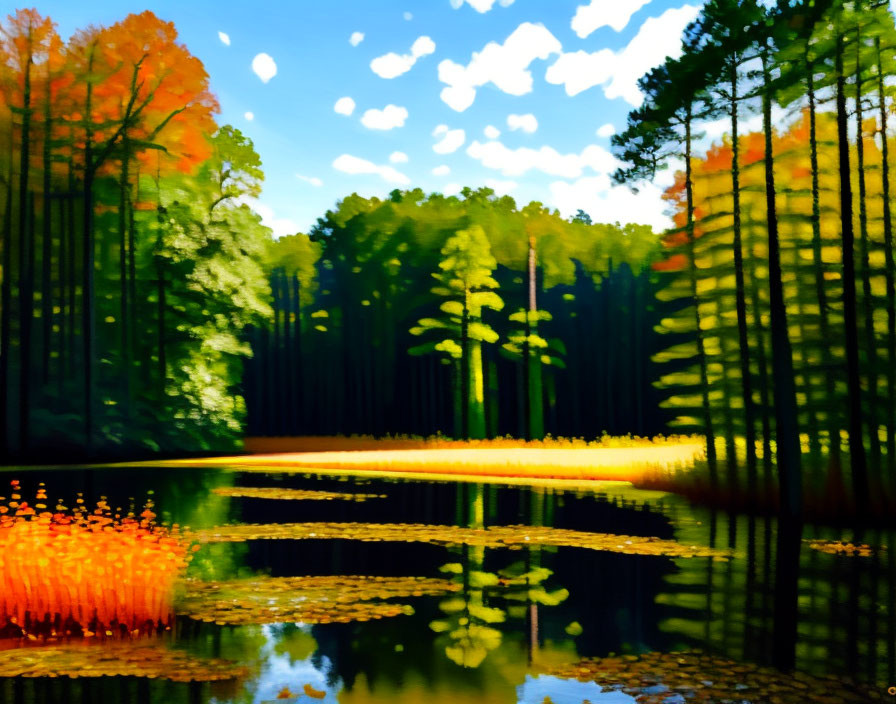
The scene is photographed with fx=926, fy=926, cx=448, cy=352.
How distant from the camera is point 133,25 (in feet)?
114

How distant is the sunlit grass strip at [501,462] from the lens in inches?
1101

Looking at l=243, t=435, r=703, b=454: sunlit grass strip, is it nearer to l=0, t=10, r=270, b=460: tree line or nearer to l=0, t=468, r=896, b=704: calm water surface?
l=0, t=10, r=270, b=460: tree line

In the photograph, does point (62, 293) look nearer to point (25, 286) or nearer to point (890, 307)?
point (25, 286)

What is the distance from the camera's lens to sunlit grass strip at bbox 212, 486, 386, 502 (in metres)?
20.9

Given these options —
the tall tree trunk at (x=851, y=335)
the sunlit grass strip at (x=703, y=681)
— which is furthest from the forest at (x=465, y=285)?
the sunlit grass strip at (x=703, y=681)

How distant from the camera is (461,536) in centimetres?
1491

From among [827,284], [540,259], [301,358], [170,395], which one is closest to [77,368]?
Answer: [170,395]

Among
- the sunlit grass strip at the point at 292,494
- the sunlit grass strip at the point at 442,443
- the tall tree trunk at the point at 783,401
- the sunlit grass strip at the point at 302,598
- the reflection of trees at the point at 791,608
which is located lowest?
the reflection of trees at the point at 791,608

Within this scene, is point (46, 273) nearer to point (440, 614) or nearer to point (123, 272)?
point (123, 272)

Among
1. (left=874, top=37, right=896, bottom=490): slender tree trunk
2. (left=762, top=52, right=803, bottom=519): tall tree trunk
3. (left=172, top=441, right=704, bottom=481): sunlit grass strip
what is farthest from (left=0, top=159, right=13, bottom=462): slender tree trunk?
(left=874, top=37, right=896, bottom=490): slender tree trunk

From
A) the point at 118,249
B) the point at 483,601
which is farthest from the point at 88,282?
the point at 483,601

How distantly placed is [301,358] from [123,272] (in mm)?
19219

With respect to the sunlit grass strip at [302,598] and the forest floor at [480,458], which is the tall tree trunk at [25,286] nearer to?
the forest floor at [480,458]

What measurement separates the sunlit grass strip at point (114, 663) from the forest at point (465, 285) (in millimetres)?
12267
